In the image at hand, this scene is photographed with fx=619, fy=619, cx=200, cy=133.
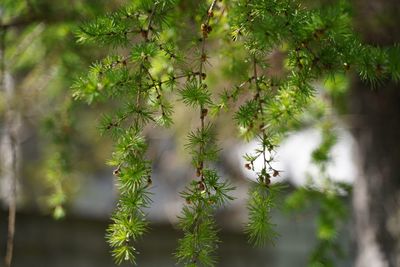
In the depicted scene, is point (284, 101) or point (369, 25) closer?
point (284, 101)

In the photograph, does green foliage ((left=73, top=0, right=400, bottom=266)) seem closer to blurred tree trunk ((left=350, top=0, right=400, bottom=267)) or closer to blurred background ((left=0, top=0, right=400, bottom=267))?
blurred background ((left=0, top=0, right=400, bottom=267))

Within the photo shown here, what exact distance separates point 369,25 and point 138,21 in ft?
3.12

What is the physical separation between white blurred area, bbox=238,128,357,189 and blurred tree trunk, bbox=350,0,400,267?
0.07m

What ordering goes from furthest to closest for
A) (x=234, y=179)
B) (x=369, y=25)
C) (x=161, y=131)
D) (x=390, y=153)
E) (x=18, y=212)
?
(x=18, y=212), (x=234, y=179), (x=161, y=131), (x=390, y=153), (x=369, y=25)

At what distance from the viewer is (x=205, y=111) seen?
97 centimetres

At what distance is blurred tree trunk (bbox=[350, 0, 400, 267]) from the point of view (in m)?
1.89

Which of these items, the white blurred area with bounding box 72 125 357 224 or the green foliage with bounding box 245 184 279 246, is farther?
the white blurred area with bounding box 72 125 357 224

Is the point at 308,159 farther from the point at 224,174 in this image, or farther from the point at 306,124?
the point at 224,174

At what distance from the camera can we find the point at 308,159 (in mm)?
2203

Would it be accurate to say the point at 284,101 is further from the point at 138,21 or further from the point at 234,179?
the point at 234,179

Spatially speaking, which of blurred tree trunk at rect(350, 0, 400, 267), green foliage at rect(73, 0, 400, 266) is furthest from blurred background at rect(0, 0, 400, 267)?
green foliage at rect(73, 0, 400, 266)

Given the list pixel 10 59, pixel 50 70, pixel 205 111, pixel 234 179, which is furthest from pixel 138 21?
pixel 234 179

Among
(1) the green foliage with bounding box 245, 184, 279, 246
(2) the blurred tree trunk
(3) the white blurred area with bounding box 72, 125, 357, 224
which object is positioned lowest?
(1) the green foliage with bounding box 245, 184, 279, 246

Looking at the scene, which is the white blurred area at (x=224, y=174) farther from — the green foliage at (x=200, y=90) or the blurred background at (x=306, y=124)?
the green foliage at (x=200, y=90)
